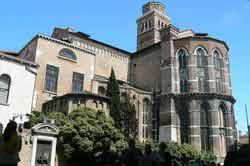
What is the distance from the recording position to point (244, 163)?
35.8ft

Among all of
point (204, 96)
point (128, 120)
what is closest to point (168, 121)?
point (204, 96)

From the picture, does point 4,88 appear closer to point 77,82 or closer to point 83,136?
point 83,136

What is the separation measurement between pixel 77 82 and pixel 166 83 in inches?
527

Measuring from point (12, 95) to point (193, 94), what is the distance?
2428cm

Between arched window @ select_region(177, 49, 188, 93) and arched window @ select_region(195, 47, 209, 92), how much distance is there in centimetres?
186

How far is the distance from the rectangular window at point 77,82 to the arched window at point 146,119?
10334mm

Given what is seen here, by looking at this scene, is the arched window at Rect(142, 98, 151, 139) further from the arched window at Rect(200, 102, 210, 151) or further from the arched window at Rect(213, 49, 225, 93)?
the arched window at Rect(213, 49, 225, 93)

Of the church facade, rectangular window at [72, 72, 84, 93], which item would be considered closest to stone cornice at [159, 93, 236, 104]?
the church facade

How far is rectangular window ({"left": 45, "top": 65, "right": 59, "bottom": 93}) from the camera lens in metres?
38.0

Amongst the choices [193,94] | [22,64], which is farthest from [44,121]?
[193,94]

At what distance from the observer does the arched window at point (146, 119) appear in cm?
4351

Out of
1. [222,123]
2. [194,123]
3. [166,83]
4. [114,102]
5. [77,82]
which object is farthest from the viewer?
[166,83]

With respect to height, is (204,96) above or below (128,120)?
above

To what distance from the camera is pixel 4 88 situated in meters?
30.2
